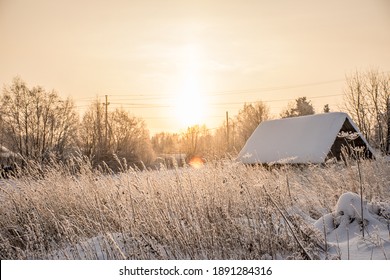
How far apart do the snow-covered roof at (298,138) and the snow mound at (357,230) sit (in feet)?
24.9

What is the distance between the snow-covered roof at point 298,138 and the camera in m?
11.5

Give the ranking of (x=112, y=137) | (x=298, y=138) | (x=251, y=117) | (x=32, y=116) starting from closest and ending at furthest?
(x=32, y=116) < (x=298, y=138) < (x=112, y=137) < (x=251, y=117)

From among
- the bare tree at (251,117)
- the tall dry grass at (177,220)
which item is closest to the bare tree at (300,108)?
the bare tree at (251,117)

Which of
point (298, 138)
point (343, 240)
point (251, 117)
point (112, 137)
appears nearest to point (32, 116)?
point (343, 240)

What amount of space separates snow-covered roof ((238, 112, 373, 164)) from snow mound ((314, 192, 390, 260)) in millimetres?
7587

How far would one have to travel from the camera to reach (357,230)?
310 centimetres

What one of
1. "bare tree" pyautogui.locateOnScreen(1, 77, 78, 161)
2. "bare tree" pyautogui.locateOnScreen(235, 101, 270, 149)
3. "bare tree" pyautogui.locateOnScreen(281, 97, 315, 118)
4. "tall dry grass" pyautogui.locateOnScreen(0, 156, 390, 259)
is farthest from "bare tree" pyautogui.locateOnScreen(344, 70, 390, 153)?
"bare tree" pyautogui.locateOnScreen(235, 101, 270, 149)

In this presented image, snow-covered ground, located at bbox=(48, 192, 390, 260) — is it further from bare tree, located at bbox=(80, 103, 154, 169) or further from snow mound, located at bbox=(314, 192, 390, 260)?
bare tree, located at bbox=(80, 103, 154, 169)

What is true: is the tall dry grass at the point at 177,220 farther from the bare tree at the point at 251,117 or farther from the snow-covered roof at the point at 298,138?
the bare tree at the point at 251,117

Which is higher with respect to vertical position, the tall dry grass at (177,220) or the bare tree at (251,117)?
the bare tree at (251,117)

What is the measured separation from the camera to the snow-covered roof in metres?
11.5

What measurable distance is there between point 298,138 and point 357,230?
391 inches

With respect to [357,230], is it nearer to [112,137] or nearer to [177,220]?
[177,220]
